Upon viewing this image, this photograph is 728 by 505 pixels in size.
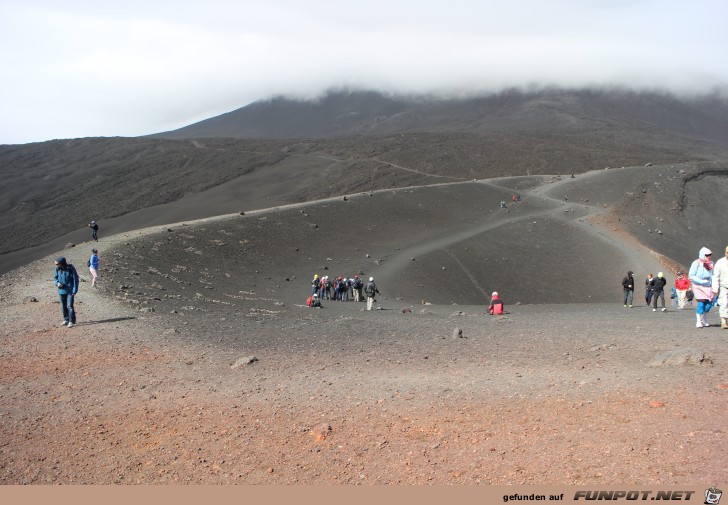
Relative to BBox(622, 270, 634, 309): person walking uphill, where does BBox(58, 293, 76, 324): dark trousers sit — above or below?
above

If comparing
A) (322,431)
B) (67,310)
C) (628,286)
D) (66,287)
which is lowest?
(628,286)

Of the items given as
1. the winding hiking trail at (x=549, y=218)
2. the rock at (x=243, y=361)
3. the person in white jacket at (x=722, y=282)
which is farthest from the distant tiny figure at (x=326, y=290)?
the person in white jacket at (x=722, y=282)

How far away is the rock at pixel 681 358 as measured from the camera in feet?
27.7

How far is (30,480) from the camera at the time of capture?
18.8 feet

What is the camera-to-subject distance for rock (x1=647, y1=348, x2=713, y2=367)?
844cm

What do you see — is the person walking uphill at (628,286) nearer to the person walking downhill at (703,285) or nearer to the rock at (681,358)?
the person walking downhill at (703,285)

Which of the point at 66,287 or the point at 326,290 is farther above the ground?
the point at 66,287

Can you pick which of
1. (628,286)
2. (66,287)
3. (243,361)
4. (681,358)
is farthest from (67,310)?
(628,286)

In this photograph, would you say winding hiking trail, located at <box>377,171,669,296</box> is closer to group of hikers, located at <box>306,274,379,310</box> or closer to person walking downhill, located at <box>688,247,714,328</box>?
group of hikers, located at <box>306,274,379,310</box>

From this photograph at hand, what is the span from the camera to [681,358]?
8.58 metres

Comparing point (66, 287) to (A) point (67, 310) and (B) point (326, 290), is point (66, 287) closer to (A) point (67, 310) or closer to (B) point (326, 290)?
(A) point (67, 310)

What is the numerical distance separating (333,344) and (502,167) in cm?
7073

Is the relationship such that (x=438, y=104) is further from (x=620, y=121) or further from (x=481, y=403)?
(x=481, y=403)

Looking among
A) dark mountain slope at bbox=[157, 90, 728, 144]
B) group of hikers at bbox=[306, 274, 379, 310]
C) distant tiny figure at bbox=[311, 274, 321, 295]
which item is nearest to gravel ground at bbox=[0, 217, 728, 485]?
distant tiny figure at bbox=[311, 274, 321, 295]
